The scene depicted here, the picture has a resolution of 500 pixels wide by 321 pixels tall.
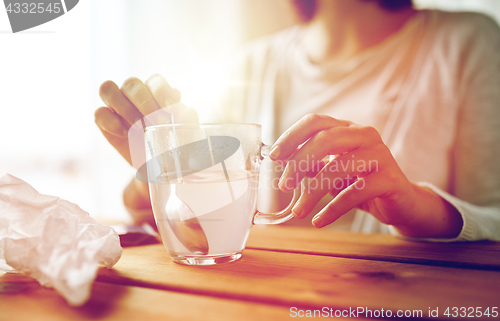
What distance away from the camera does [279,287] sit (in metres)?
0.30

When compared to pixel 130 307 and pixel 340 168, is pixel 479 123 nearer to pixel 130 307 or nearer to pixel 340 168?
pixel 340 168

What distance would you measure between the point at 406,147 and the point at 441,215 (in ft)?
1.31

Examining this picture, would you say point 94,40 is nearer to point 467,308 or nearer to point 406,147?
point 406,147

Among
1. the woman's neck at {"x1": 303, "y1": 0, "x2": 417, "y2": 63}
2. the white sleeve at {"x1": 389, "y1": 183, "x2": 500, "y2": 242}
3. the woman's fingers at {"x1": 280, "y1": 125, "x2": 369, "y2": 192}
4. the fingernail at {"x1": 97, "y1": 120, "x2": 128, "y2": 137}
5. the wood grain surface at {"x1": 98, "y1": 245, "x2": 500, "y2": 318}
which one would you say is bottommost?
the white sleeve at {"x1": 389, "y1": 183, "x2": 500, "y2": 242}

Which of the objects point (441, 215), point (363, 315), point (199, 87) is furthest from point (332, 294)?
point (199, 87)

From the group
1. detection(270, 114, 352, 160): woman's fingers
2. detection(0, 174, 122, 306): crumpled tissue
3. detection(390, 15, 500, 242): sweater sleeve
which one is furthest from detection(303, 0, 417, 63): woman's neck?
detection(0, 174, 122, 306): crumpled tissue

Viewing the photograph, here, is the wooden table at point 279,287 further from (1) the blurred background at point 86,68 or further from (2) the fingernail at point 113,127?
(1) the blurred background at point 86,68

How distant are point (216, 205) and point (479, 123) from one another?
82 centimetres

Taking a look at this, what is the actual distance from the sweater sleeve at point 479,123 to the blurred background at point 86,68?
1.51 metres

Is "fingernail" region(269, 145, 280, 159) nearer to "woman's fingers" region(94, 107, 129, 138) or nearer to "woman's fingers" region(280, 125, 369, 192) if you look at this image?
"woman's fingers" region(280, 125, 369, 192)

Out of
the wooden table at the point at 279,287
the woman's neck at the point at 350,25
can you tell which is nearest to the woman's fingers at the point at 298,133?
the wooden table at the point at 279,287

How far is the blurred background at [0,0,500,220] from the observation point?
2396mm

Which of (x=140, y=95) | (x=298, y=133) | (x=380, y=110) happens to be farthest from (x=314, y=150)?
(x=380, y=110)

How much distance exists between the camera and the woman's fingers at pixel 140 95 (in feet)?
1.46
